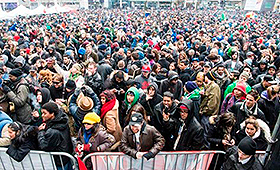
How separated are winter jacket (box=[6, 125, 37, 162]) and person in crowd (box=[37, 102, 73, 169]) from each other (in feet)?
0.47

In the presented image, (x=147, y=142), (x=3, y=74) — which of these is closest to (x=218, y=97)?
(x=147, y=142)

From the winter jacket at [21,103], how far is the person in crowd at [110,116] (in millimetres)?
1477

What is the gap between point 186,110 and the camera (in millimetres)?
3193

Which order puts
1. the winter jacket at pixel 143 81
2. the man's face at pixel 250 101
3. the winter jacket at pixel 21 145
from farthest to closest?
the winter jacket at pixel 143 81 < the man's face at pixel 250 101 < the winter jacket at pixel 21 145

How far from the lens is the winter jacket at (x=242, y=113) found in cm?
357

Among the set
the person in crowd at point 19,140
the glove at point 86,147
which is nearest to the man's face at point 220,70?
the glove at point 86,147

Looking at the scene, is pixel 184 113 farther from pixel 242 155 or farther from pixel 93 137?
pixel 93 137

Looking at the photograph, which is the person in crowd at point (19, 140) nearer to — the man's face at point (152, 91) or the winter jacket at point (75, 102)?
the winter jacket at point (75, 102)

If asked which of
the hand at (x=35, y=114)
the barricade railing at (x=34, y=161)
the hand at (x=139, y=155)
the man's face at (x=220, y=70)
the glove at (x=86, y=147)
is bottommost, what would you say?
the barricade railing at (x=34, y=161)

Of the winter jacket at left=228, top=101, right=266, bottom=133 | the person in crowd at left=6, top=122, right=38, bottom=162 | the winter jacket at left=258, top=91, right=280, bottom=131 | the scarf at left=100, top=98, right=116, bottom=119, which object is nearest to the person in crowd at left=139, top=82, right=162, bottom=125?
the scarf at left=100, top=98, right=116, bottom=119

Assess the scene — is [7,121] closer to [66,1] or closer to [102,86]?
[102,86]

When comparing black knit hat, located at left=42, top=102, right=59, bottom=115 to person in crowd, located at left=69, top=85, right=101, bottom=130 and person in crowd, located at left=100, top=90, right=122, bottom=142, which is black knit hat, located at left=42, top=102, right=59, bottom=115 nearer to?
person in crowd, located at left=69, top=85, right=101, bottom=130

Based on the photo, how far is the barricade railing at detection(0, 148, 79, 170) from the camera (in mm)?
2953

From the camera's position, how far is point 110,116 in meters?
3.67
